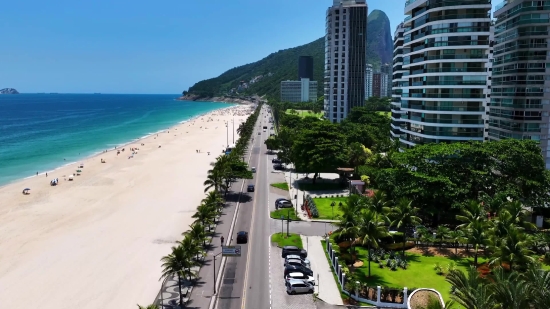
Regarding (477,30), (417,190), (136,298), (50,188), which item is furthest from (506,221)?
(50,188)

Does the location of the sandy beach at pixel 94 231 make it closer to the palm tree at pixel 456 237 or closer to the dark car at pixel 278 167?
the dark car at pixel 278 167

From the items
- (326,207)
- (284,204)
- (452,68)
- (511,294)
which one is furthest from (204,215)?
(452,68)

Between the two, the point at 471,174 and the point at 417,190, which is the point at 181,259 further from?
the point at 471,174

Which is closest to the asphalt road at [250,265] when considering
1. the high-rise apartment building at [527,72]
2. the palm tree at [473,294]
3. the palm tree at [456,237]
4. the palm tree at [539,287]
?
the palm tree at [473,294]

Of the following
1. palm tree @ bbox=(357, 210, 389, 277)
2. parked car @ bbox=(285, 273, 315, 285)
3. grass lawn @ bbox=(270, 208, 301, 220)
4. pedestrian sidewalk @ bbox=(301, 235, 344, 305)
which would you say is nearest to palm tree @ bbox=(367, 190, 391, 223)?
palm tree @ bbox=(357, 210, 389, 277)

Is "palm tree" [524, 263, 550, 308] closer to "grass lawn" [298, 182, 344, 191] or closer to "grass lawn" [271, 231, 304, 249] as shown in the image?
"grass lawn" [271, 231, 304, 249]
